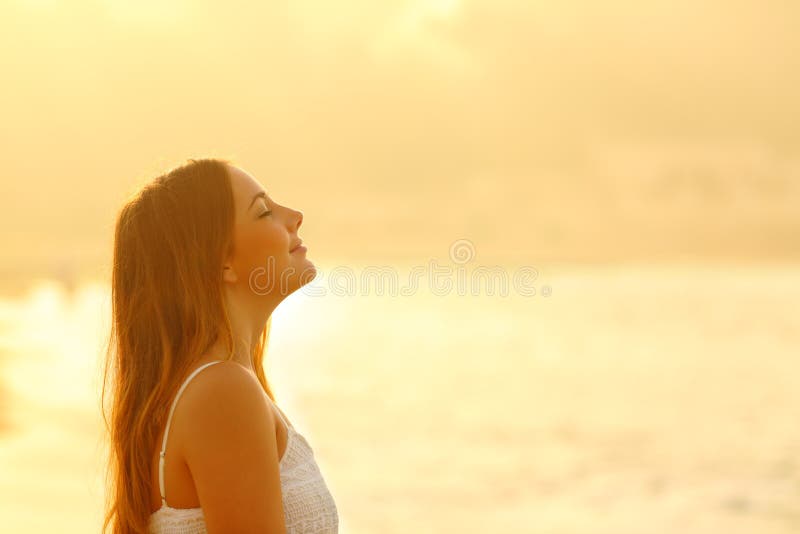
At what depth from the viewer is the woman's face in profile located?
2.45 metres

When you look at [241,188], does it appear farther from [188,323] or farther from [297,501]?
[297,501]

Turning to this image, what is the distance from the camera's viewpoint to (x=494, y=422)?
21.0 m

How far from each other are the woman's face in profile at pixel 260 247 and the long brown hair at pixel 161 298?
4 cm

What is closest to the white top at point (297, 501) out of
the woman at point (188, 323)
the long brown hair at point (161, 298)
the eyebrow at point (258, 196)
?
the woman at point (188, 323)

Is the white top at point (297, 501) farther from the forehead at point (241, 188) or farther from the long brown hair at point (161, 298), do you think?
the forehead at point (241, 188)

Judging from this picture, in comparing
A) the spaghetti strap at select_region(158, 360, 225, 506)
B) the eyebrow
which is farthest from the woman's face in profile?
the spaghetti strap at select_region(158, 360, 225, 506)

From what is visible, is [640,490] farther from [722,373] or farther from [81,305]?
[81,305]

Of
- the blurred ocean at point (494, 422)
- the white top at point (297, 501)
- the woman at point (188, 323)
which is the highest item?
the blurred ocean at point (494, 422)

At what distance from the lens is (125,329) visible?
8.11 feet

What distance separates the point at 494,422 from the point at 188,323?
19.1 m

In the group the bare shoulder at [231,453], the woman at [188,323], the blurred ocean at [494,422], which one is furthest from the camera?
the blurred ocean at [494,422]

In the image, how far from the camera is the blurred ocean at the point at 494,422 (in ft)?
41.5

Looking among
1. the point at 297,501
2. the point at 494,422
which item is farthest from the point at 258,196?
the point at 494,422

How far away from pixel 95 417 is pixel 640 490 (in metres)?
9.25
